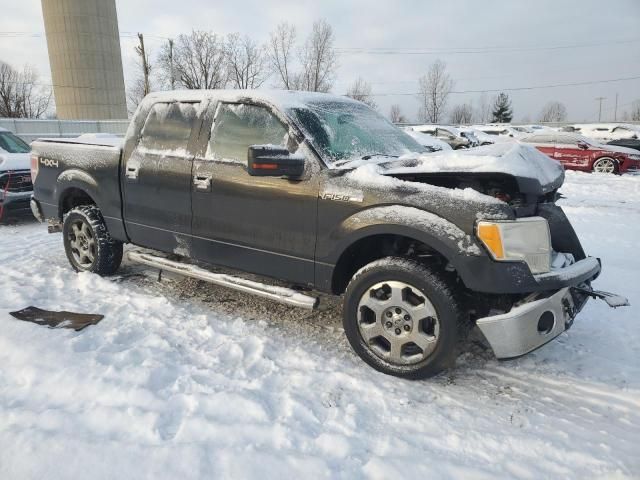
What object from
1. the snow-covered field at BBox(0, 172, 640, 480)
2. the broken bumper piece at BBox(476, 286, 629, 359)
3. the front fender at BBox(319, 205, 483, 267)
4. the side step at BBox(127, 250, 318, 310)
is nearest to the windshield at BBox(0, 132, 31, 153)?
the snow-covered field at BBox(0, 172, 640, 480)

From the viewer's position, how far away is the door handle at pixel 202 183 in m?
3.63

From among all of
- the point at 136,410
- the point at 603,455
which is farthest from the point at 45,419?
the point at 603,455

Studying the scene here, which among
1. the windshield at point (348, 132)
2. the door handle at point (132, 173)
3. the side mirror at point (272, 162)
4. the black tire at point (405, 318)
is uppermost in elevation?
the windshield at point (348, 132)

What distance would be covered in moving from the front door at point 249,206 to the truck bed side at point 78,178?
3.76ft

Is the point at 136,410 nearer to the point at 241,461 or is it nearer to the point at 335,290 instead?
the point at 241,461

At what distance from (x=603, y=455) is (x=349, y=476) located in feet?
4.31

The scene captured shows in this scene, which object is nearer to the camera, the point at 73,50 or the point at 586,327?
the point at 586,327

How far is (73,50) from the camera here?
45.0 metres

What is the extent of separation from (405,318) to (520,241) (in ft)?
2.77

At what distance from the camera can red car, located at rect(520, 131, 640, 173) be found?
47.0 feet

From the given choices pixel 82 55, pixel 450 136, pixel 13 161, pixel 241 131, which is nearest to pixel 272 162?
pixel 241 131

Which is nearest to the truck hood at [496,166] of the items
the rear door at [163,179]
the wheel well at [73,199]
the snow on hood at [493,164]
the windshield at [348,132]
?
the snow on hood at [493,164]

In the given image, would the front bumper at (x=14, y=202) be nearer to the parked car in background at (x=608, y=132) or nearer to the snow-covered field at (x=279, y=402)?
the snow-covered field at (x=279, y=402)

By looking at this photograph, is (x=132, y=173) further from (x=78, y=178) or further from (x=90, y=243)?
(x=90, y=243)
